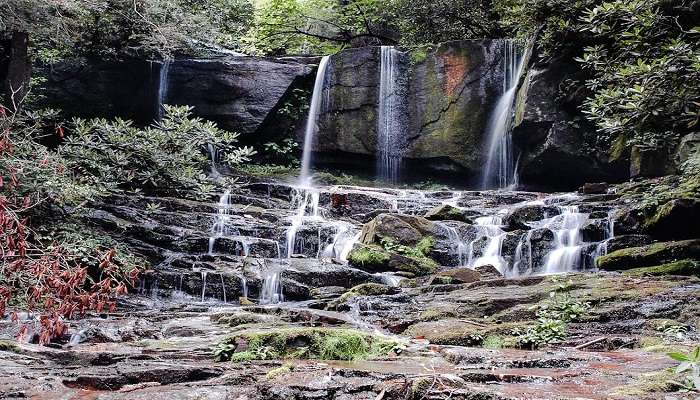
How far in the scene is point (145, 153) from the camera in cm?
1183

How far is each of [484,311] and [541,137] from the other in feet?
33.4

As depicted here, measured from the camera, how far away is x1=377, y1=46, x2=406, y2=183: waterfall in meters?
19.7

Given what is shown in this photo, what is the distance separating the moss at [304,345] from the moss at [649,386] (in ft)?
7.07

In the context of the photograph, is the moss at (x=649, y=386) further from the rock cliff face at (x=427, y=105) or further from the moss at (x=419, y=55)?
the moss at (x=419, y=55)

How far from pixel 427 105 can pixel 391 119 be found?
1.28m

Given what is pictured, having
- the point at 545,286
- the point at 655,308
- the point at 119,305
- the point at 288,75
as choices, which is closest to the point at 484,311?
the point at 545,286

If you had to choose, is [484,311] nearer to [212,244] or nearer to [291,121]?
[212,244]

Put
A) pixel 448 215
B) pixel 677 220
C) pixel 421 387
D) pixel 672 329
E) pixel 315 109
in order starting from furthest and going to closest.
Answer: pixel 315 109
pixel 448 215
pixel 677 220
pixel 672 329
pixel 421 387

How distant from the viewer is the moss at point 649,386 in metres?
2.98

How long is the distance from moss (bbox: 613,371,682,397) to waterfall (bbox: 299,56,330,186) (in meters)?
17.5

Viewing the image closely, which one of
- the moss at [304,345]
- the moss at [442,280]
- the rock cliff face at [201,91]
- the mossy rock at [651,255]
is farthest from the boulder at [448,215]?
the rock cliff face at [201,91]

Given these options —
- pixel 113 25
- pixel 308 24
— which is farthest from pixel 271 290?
pixel 308 24

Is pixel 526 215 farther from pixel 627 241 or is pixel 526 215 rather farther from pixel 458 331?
pixel 458 331

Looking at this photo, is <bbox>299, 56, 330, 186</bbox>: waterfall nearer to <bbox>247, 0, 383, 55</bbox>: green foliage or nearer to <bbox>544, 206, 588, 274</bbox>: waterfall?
<bbox>247, 0, 383, 55</bbox>: green foliage
